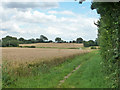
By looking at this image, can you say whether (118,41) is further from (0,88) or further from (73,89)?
(0,88)

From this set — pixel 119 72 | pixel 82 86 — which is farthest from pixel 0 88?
pixel 119 72

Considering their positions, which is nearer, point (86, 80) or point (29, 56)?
point (86, 80)

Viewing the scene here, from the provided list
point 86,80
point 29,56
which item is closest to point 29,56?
point 29,56

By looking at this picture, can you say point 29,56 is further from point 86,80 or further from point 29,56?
point 86,80

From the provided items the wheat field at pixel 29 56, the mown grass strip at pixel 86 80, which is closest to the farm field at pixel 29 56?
the wheat field at pixel 29 56

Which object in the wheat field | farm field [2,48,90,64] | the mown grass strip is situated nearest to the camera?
the mown grass strip

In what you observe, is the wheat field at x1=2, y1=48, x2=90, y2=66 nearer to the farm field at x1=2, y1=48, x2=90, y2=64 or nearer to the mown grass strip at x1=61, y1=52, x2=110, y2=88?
the farm field at x1=2, y1=48, x2=90, y2=64

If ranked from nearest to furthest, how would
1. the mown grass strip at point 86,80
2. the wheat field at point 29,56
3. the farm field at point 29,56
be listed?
the mown grass strip at point 86,80 < the wheat field at point 29,56 < the farm field at point 29,56

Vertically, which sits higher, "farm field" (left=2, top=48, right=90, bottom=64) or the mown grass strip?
"farm field" (left=2, top=48, right=90, bottom=64)

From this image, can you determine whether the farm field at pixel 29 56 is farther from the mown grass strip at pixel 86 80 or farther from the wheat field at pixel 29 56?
the mown grass strip at pixel 86 80

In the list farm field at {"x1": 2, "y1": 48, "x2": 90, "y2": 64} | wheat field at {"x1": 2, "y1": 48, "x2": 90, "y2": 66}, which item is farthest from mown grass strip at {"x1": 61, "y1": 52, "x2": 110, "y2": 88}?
farm field at {"x1": 2, "y1": 48, "x2": 90, "y2": 64}

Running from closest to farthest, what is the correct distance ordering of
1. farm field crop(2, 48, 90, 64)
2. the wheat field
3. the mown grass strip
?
the mown grass strip < the wheat field < farm field crop(2, 48, 90, 64)

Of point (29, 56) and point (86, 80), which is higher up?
point (29, 56)

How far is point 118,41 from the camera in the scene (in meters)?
6.63
